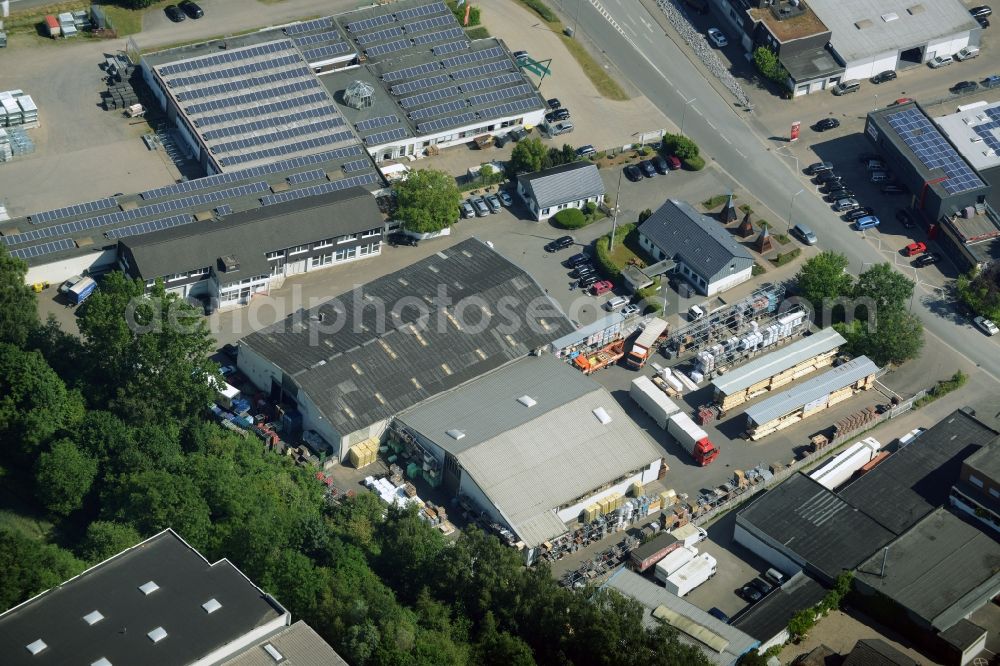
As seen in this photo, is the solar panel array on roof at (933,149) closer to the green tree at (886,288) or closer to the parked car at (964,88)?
the parked car at (964,88)

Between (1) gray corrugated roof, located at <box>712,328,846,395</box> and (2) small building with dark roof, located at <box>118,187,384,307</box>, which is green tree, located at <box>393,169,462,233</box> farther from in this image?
(1) gray corrugated roof, located at <box>712,328,846,395</box>

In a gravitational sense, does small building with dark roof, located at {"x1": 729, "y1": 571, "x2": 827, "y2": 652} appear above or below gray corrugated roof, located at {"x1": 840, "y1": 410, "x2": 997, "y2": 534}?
below

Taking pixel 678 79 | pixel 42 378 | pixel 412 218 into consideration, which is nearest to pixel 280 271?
pixel 412 218

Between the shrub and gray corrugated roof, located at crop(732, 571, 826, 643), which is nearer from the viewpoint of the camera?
gray corrugated roof, located at crop(732, 571, 826, 643)

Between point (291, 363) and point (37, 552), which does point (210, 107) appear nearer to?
point (291, 363)

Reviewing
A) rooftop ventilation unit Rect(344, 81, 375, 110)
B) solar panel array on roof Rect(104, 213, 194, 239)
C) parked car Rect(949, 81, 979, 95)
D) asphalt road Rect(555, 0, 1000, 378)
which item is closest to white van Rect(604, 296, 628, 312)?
asphalt road Rect(555, 0, 1000, 378)

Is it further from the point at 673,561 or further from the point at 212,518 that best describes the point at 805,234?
the point at 212,518
